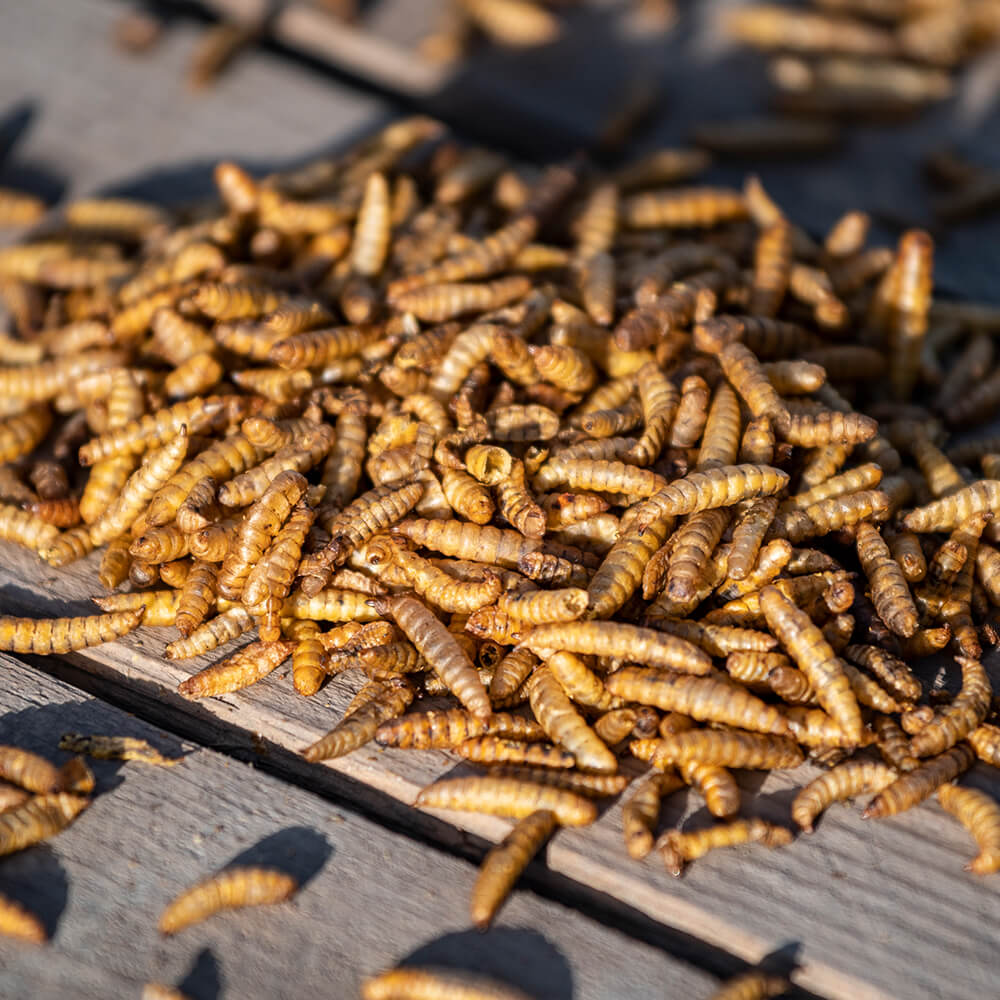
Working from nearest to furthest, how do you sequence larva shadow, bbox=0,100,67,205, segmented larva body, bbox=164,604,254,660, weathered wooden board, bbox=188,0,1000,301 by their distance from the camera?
1. segmented larva body, bbox=164,604,254,660
2. larva shadow, bbox=0,100,67,205
3. weathered wooden board, bbox=188,0,1000,301

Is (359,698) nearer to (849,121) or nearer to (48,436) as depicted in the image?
(48,436)

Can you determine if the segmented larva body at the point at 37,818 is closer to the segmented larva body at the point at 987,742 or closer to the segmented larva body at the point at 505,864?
the segmented larva body at the point at 505,864

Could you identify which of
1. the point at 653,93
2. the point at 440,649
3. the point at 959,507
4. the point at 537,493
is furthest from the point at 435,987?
the point at 653,93

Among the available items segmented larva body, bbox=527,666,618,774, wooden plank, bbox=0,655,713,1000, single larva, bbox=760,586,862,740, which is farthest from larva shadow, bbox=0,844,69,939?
single larva, bbox=760,586,862,740

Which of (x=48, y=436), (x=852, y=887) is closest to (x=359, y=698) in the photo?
(x=852, y=887)

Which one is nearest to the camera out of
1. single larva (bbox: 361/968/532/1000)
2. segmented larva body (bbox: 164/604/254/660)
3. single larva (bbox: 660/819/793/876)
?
single larva (bbox: 361/968/532/1000)

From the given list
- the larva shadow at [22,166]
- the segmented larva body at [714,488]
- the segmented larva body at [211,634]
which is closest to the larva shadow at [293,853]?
the segmented larva body at [211,634]

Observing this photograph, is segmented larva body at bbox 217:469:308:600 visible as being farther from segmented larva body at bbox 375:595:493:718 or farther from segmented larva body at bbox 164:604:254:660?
segmented larva body at bbox 375:595:493:718
